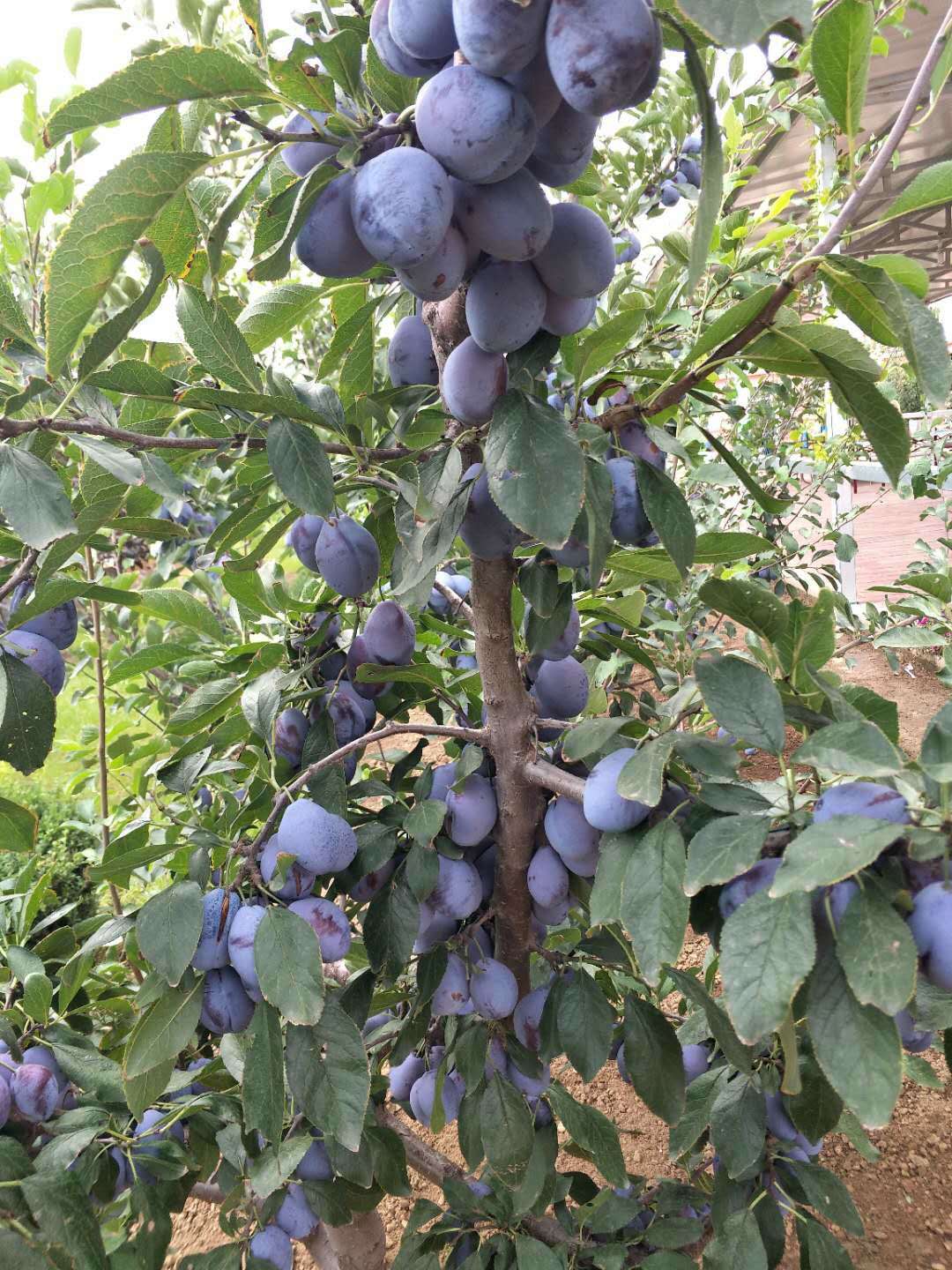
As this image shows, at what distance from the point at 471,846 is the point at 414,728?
187 millimetres

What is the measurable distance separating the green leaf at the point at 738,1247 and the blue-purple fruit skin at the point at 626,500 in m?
0.70

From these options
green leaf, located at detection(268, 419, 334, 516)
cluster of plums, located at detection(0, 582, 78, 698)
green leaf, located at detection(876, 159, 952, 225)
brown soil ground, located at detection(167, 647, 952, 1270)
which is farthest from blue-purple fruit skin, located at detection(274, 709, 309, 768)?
brown soil ground, located at detection(167, 647, 952, 1270)

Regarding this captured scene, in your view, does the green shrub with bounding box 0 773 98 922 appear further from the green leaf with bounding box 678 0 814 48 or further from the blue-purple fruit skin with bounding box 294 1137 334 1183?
the green leaf with bounding box 678 0 814 48

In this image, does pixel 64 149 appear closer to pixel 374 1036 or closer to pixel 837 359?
pixel 837 359

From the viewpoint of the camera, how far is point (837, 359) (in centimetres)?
58

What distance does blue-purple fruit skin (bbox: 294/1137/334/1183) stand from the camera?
0.99 metres

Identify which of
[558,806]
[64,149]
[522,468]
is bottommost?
[558,806]

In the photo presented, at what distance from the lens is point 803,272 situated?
1.68 feet

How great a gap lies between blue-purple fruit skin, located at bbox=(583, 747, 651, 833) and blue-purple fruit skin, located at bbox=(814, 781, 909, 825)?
0.45ft

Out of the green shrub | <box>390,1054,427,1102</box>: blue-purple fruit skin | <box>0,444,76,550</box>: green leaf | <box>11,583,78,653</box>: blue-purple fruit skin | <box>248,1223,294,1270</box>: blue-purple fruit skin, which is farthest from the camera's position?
the green shrub

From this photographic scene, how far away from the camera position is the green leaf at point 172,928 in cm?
66

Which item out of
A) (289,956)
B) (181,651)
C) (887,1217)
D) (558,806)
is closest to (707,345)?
(558,806)

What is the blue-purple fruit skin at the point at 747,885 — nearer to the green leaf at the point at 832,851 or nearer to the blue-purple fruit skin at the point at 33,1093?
the green leaf at the point at 832,851

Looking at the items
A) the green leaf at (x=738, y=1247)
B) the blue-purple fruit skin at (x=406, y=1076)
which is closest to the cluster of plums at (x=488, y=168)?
the green leaf at (x=738, y=1247)
